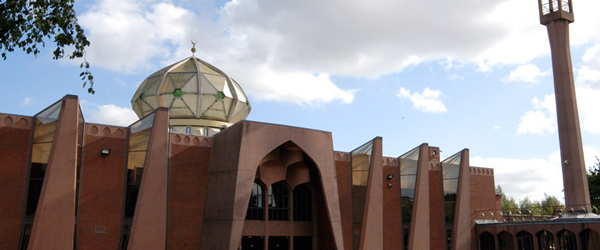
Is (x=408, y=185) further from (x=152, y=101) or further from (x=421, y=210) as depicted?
(x=152, y=101)

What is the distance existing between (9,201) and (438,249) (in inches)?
881

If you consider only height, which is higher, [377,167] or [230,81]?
[230,81]

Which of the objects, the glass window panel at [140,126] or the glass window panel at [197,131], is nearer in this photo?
the glass window panel at [140,126]

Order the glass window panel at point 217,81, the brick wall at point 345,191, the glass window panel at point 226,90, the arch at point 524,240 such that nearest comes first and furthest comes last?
the brick wall at point 345,191, the arch at point 524,240, the glass window panel at point 217,81, the glass window panel at point 226,90

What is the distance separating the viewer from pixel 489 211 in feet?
111

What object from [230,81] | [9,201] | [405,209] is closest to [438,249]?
[405,209]

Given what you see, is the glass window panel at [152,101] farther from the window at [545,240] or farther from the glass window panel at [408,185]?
the window at [545,240]

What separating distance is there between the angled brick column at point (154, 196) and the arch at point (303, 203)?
7.21 metres

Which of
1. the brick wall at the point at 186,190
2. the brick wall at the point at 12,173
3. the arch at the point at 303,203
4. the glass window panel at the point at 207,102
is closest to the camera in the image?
the brick wall at the point at 12,173

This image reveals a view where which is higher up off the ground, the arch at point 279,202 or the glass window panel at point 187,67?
the glass window panel at point 187,67

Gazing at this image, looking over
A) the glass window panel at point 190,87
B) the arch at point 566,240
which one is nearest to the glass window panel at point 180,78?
A: the glass window panel at point 190,87

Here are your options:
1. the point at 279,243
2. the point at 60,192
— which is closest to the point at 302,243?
the point at 279,243

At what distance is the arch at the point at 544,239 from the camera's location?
29.5 meters

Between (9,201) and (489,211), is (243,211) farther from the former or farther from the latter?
(489,211)
